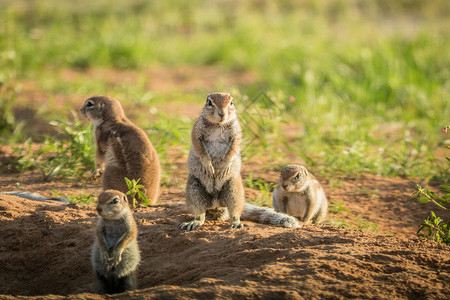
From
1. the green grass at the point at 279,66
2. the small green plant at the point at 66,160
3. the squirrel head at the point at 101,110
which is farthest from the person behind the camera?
the green grass at the point at 279,66

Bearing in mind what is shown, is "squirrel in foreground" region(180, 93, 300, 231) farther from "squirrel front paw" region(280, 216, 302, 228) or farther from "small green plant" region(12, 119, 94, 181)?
"small green plant" region(12, 119, 94, 181)

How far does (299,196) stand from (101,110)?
7.99 ft

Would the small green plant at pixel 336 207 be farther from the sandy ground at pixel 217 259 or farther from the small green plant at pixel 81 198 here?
the small green plant at pixel 81 198

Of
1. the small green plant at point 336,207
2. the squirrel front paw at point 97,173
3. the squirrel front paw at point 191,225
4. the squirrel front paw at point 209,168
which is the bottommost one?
the small green plant at point 336,207

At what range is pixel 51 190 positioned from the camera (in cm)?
639

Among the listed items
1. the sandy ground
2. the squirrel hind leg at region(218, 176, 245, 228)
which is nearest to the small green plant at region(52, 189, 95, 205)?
the sandy ground

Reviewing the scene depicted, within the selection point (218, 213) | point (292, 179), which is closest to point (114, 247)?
point (218, 213)

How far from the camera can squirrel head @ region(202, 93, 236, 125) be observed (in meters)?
5.00

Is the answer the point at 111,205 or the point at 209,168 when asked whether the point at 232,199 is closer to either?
the point at 209,168

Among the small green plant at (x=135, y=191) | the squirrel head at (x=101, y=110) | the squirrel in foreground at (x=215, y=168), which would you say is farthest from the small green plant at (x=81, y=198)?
the squirrel in foreground at (x=215, y=168)

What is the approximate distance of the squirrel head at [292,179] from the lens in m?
5.83

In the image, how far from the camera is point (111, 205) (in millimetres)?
4262

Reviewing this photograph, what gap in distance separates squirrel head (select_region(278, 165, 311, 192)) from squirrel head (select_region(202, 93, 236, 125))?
1054 mm

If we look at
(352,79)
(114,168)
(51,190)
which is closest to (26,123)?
(51,190)
